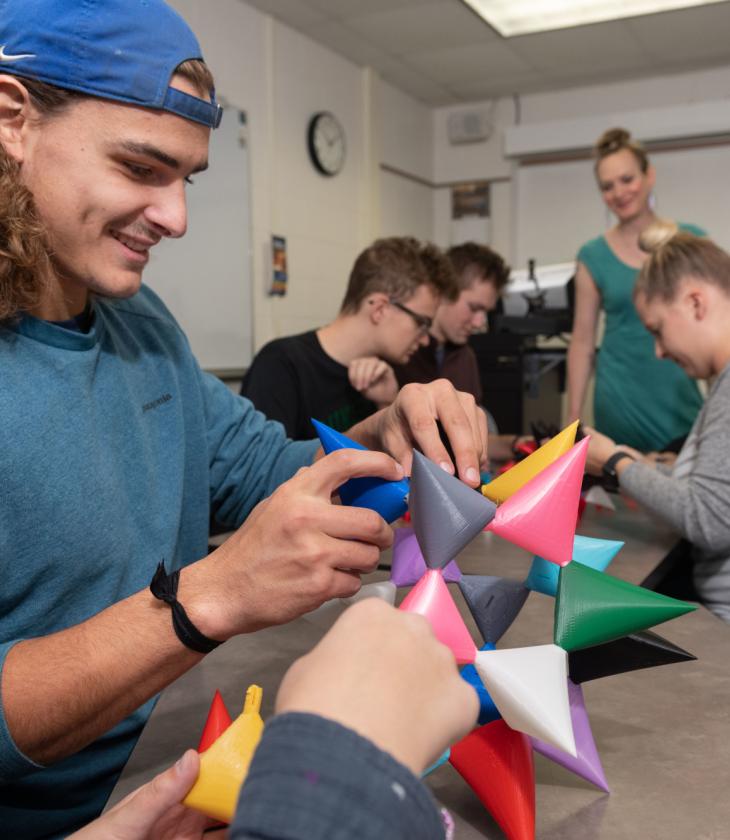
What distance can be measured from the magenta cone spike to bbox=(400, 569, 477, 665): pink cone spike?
13 cm

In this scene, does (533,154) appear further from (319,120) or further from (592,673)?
(592,673)

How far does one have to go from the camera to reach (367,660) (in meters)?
0.48

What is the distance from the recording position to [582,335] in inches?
126

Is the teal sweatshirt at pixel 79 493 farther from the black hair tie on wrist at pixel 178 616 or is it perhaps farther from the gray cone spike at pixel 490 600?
the gray cone spike at pixel 490 600

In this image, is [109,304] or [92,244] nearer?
[92,244]

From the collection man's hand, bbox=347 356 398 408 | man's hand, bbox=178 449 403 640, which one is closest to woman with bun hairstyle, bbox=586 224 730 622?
man's hand, bbox=347 356 398 408

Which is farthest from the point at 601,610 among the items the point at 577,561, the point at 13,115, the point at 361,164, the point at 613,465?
the point at 361,164

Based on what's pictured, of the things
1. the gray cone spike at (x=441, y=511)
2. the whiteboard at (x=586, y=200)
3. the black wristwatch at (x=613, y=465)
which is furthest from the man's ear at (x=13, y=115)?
the whiteboard at (x=586, y=200)

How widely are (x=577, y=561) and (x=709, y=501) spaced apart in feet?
3.10

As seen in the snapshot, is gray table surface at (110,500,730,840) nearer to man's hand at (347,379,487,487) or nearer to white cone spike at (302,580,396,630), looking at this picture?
white cone spike at (302,580,396,630)

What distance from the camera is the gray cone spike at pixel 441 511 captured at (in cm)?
70

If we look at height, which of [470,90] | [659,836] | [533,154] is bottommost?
[659,836]

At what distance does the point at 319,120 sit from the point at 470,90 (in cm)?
145

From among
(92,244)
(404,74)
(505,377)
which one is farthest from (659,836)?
(404,74)
